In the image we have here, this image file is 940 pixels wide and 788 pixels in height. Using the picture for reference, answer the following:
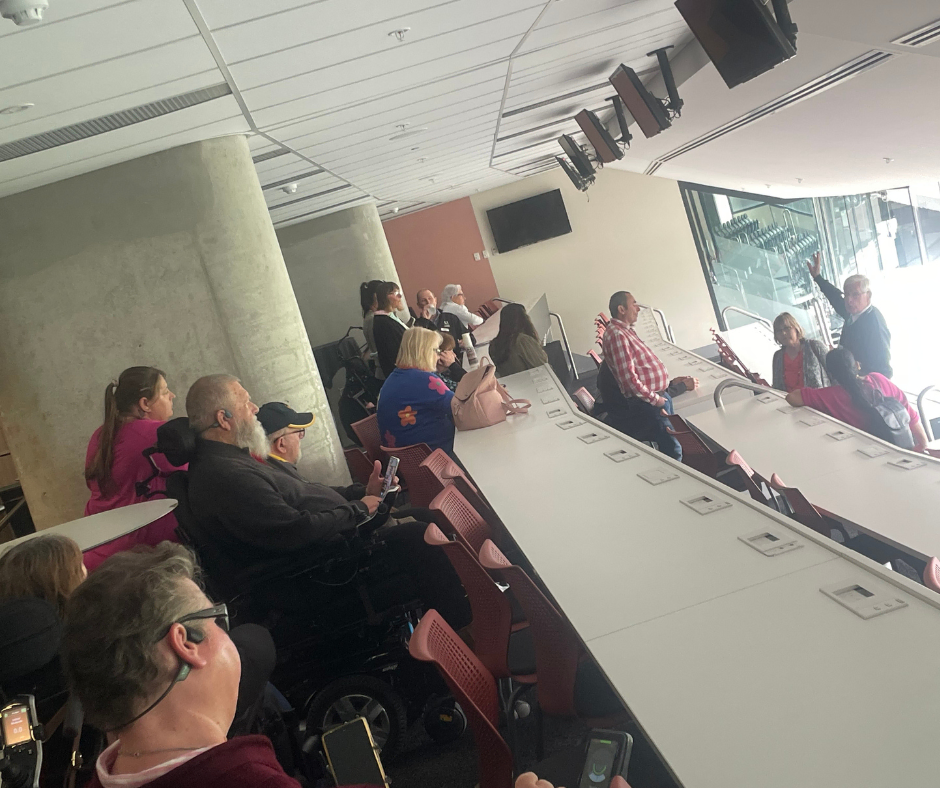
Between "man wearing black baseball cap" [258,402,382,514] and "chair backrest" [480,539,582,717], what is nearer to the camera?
"chair backrest" [480,539,582,717]

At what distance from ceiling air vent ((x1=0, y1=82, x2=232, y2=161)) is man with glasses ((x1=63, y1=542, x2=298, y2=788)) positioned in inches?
107

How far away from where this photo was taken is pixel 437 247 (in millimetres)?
13898

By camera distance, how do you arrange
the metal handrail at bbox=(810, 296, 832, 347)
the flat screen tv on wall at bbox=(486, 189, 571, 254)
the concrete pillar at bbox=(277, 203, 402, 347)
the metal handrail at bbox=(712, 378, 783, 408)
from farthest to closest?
the flat screen tv on wall at bbox=(486, 189, 571, 254) → the metal handrail at bbox=(810, 296, 832, 347) → the concrete pillar at bbox=(277, 203, 402, 347) → the metal handrail at bbox=(712, 378, 783, 408)

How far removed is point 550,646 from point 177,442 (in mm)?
1620

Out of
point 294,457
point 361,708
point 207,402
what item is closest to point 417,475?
point 294,457

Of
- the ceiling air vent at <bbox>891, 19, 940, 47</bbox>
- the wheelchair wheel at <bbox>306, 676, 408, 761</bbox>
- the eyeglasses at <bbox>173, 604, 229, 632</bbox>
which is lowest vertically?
the wheelchair wheel at <bbox>306, 676, 408, 761</bbox>

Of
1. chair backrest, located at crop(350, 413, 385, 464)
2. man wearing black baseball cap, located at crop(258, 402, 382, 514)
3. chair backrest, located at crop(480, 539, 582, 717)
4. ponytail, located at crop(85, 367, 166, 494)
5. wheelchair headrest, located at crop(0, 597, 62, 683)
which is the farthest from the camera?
chair backrest, located at crop(350, 413, 385, 464)

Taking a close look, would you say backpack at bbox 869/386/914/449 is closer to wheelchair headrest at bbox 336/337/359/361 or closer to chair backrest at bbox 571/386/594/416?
chair backrest at bbox 571/386/594/416

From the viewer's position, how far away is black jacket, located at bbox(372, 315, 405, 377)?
6371mm

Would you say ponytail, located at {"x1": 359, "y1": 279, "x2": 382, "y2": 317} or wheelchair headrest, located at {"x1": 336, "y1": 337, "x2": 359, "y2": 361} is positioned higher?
ponytail, located at {"x1": 359, "y1": 279, "x2": 382, "y2": 317}

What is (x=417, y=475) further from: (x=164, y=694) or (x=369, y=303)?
(x=369, y=303)

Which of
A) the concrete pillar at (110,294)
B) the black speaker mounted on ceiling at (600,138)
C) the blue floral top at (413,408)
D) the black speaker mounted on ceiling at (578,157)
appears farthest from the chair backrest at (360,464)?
the black speaker mounted on ceiling at (578,157)

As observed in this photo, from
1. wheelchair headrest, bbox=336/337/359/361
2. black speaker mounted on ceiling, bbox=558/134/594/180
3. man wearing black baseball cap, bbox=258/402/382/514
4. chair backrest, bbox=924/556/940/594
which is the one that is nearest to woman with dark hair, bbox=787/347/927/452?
chair backrest, bbox=924/556/940/594

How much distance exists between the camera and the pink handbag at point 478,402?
459cm
